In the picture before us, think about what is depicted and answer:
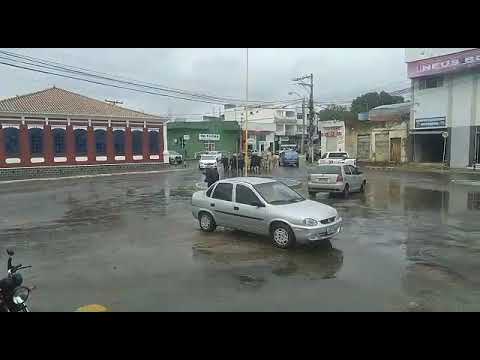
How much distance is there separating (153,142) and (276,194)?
113ft

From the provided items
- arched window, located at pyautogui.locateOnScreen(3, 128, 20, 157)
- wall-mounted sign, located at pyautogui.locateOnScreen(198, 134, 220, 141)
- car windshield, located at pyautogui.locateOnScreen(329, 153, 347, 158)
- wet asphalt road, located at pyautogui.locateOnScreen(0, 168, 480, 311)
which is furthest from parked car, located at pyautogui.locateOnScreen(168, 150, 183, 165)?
wet asphalt road, located at pyautogui.locateOnScreen(0, 168, 480, 311)

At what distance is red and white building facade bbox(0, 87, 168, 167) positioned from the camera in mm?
33531

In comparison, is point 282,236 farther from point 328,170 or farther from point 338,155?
point 338,155

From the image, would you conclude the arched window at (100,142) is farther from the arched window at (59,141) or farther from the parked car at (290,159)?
the parked car at (290,159)

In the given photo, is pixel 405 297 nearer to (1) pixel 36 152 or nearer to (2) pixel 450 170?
(2) pixel 450 170

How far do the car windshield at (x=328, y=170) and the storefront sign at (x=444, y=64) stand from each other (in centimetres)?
1920

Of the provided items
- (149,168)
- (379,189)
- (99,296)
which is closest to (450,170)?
(379,189)

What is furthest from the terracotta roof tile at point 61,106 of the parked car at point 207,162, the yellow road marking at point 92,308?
the yellow road marking at point 92,308

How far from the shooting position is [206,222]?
11.1 metres

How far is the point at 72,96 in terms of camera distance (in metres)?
40.3

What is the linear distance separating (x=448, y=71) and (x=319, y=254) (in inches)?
1183

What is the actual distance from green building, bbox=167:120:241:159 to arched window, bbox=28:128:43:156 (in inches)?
1084

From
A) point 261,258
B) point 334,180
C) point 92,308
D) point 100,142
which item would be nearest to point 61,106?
point 100,142
